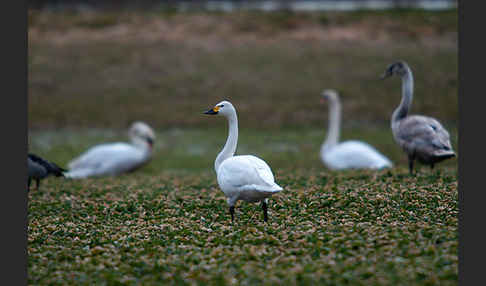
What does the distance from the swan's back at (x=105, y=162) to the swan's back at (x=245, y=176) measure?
8.08 m

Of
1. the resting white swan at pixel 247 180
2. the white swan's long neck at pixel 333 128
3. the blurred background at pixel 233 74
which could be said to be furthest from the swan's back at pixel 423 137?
the blurred background at pixel 233 74

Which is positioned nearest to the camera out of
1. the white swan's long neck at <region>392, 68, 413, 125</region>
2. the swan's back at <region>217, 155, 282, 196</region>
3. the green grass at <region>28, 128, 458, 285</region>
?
the green grass at <region>28, 128, 458, 285</region>

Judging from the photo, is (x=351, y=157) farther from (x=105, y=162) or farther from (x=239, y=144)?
(x=105, y=162)

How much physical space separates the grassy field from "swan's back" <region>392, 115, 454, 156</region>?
1.77 ft

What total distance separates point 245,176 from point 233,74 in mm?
21618

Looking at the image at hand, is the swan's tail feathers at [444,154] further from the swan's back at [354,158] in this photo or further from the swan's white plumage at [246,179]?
the swan's white plumage at [246,179]

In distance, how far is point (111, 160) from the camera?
15.1 metres

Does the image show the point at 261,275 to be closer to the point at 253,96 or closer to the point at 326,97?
the point at 326,97

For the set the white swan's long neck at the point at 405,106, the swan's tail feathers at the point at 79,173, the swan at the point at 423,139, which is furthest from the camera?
the swan's tail feathers at the point at 79,173

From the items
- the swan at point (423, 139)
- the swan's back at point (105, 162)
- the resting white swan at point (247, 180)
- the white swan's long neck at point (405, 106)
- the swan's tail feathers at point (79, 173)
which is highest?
the white swan's long neck at point (405, 106)

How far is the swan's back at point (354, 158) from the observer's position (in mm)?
13648

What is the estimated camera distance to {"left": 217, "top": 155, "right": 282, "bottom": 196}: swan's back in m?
6.89

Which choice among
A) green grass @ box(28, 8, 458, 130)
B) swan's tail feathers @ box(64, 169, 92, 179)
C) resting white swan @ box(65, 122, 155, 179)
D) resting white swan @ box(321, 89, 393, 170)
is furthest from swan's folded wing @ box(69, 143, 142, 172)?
green grass @ box(28, 8, 458, 130)

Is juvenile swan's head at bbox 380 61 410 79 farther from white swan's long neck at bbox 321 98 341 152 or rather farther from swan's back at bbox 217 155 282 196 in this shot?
swan's back at bbox 217 155 282 196
